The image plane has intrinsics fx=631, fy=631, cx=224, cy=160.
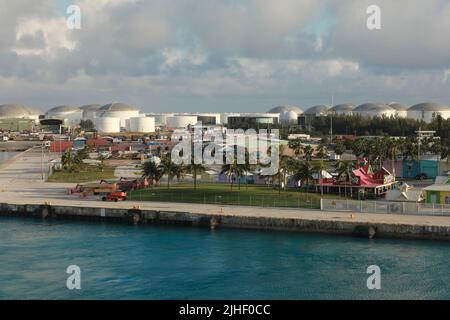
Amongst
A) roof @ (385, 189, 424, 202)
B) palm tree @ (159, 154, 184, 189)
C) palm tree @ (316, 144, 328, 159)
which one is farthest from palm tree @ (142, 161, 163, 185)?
roof @ (385, 189, 424, 202)

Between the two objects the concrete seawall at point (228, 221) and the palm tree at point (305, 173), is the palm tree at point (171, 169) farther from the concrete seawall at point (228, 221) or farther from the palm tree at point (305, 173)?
the palm tree at point (305, 173)

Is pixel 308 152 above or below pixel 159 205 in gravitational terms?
above

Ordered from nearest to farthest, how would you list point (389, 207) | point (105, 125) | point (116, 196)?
point (389, 207)
point (116, 196)
point (105, 125)

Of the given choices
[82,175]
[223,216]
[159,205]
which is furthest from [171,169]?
[82,175]

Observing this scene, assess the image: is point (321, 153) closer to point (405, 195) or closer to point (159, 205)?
point (405, 195)

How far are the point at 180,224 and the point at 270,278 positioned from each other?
16.2m

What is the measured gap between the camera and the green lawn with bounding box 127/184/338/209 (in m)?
53.5

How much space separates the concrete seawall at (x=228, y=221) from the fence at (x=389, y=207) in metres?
4.47

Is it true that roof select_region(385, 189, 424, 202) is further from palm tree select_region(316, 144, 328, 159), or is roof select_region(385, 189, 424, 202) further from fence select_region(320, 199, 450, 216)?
palm tree select_region(316, 144, 328, 159)

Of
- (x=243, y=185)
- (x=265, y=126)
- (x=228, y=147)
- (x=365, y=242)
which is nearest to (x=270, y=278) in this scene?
(x=365, y=242)

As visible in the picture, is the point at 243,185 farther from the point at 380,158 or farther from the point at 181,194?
the point at 380,158

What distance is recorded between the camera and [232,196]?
55625mm

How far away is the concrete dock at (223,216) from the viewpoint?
44000 mm

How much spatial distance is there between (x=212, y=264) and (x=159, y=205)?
17.2 metres
